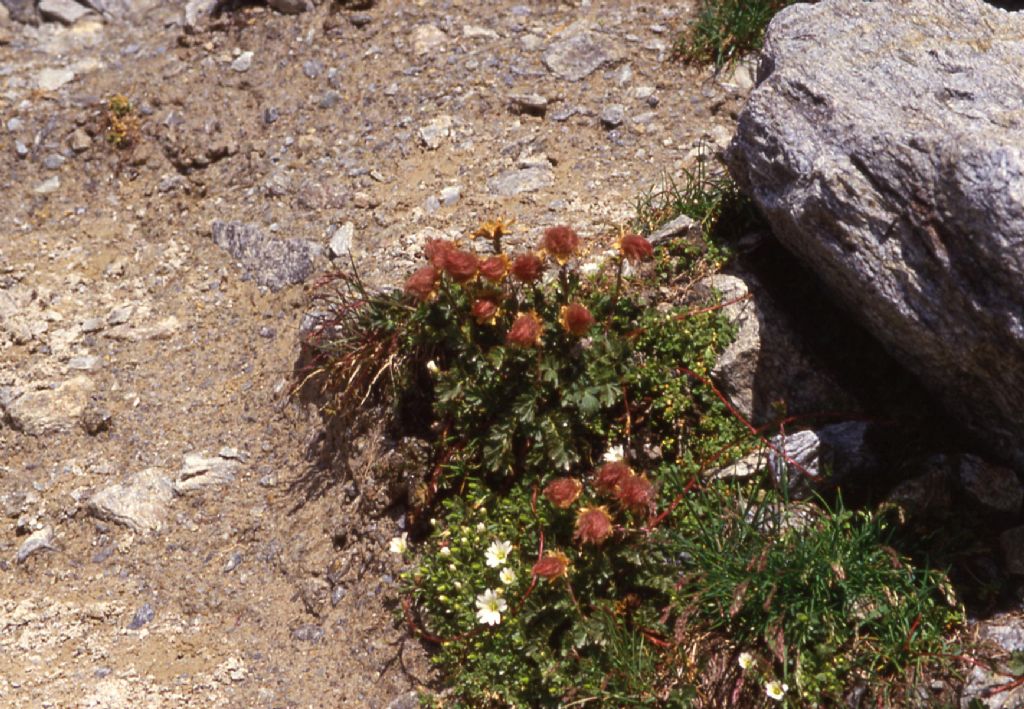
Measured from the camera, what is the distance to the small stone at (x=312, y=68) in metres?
6.85

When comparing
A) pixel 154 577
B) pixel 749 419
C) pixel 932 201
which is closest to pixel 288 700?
pixel 154 577

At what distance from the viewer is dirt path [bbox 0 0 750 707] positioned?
183 inches

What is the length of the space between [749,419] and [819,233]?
35.1 inches

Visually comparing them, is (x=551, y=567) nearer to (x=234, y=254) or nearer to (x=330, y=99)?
(x=234, y=254)

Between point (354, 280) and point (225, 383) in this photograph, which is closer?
point (354, 280)

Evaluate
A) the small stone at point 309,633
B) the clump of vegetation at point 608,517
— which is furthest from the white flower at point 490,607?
the small stone at point 309,633

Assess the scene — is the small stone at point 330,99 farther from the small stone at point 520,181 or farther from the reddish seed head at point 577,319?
the reddish seed head at point 577,319

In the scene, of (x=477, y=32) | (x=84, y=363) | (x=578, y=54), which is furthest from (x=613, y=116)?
(x=84, y=363)

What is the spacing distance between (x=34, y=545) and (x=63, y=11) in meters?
4.49

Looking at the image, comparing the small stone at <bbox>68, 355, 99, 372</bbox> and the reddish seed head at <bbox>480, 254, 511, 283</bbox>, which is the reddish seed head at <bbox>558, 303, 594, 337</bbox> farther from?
the small stone at <bbox>68, 355, 99, 372</bbox>

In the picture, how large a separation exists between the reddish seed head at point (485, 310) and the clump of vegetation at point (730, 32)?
2.67 meters

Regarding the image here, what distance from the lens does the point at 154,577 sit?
4887 mm

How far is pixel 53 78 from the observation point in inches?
290

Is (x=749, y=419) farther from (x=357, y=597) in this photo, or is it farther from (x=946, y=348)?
(x=357, y=597)
